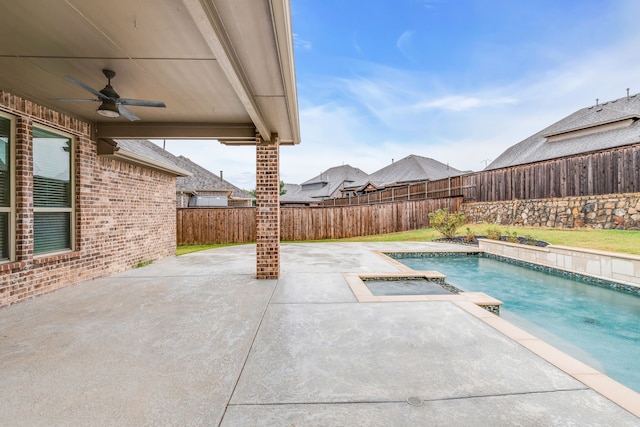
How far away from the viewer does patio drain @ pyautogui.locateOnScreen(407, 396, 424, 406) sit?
1.76m

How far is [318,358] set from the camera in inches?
92.0

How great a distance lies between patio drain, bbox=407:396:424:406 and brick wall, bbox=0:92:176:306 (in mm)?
4904

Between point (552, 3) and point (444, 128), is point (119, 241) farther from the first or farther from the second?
point (444, 128)

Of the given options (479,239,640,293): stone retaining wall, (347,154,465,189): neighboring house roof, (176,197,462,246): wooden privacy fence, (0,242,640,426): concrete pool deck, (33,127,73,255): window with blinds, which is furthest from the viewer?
(347,154,465,189): neighboring house roof

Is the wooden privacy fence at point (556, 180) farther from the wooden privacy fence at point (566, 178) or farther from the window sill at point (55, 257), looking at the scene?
the window sill at point (55, 257)

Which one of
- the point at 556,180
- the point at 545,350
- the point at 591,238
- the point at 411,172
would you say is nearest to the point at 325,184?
the point at 411,172

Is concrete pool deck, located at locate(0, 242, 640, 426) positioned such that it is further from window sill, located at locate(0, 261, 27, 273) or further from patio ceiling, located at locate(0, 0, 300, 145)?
patio ceiling, located at locate(0, 0, 300, 145)

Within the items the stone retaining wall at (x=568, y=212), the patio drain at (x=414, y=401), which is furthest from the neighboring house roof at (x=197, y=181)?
the patio drain at (x=414, y=401)

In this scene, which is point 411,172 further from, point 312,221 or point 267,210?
point 267,210

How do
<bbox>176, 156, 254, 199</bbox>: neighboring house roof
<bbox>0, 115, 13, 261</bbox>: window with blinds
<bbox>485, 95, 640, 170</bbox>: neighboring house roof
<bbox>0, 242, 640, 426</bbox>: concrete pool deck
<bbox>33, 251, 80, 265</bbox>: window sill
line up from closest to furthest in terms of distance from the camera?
<bbox>0, 242, 640, 426</bbox>: concrete pool deck, <bbox>0, 115, 13, 261</bbox>: window with blinds, <bbox>33, 251, 80, 265</bbox>: window sill, <bbox>485, 95, 640, 170</bbox>: neighboring house roof, <bbox>176, 156, 254, 199</bbox>: neighboring house roof

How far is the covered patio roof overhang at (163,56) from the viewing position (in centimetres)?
224

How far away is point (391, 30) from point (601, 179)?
10.9m

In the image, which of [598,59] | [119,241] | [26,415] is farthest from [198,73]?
[598,59]

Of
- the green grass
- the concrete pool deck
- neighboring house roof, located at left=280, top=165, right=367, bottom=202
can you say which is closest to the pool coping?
the concrete pool deck
